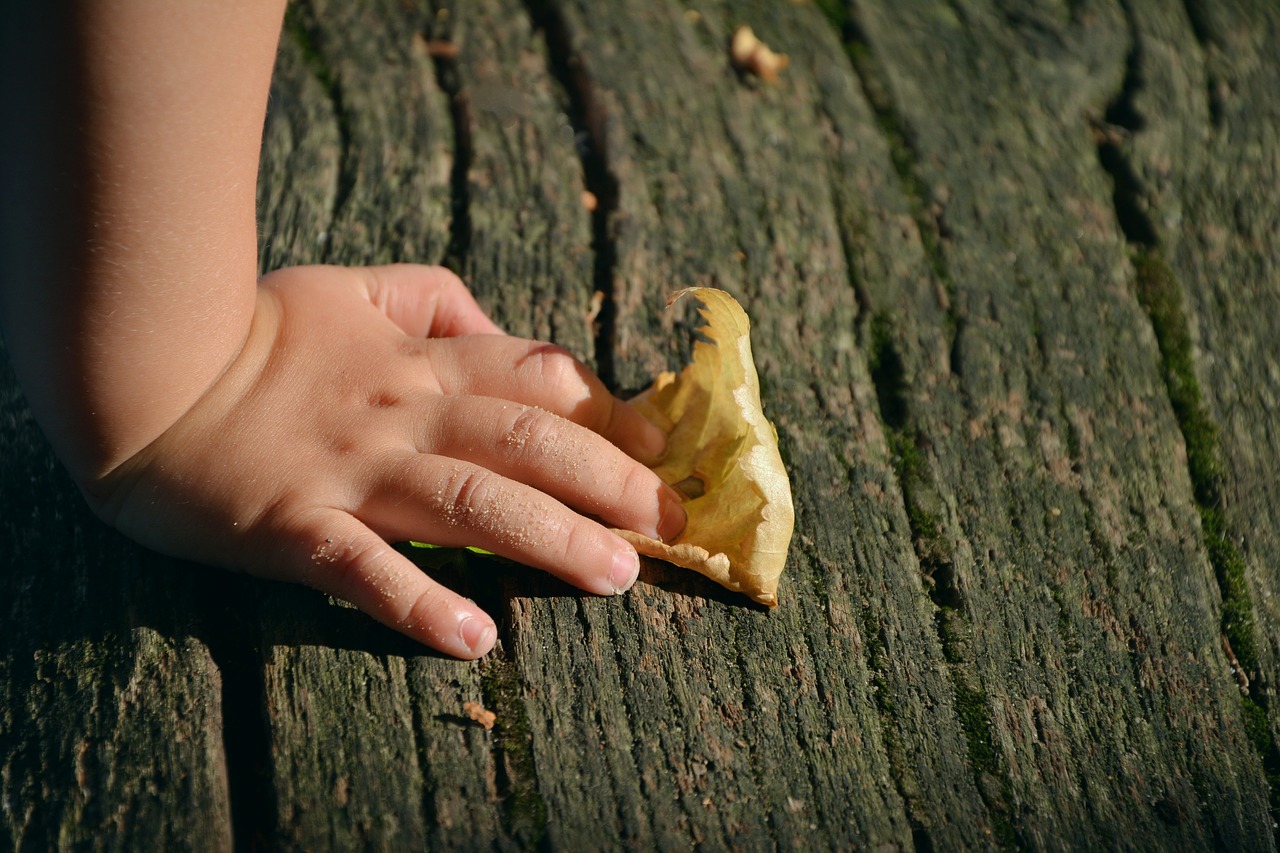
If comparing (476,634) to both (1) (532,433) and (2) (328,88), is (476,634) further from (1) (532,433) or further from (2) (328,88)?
(2) (328,88)

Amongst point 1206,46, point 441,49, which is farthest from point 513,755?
point 1206,46

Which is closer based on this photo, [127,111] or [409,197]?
[127,111]

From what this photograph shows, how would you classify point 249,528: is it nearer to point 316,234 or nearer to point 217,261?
point 217,261

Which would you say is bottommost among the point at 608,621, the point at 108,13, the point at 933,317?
the point at 608,621

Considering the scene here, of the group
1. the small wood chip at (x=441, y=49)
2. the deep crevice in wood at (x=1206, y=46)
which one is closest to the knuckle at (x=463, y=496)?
the small wood chip at (x=441, y=49)

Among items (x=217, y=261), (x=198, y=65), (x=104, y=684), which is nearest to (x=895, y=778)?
(x=104, y=684)

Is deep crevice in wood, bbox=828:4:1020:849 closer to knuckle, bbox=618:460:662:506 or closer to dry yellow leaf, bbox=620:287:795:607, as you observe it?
dry yellow leaf, bbox=620:287:795:607
